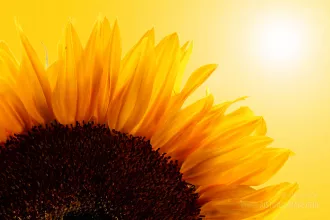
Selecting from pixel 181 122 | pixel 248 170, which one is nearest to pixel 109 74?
pixel 181 122

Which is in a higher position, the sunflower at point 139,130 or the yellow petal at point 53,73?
the yellow petal at point 53,73

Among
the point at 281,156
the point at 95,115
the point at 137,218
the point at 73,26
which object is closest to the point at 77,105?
the point at 95,115

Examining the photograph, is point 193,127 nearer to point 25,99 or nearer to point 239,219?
point 239,219

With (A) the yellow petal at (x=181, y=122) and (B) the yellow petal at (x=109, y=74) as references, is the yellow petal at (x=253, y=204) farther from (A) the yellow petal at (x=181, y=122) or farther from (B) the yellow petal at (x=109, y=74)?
(B) the yellow petal at (x=109, y=74)

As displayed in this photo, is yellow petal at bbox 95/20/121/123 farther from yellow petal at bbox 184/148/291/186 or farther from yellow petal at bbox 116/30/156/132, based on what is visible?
yellow petal at bbox 184/148/291/186

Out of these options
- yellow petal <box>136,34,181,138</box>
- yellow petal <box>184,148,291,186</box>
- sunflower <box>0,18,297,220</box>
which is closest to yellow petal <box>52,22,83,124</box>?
sunflower <box>0,18,297,220</box>

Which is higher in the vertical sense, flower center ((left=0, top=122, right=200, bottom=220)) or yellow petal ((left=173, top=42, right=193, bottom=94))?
yellow petal ((left=173, top=42, right=193, bottom=94))

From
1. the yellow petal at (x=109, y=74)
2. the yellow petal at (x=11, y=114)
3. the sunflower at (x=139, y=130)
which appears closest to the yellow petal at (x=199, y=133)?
the sunflower at (x=139, y=130)
